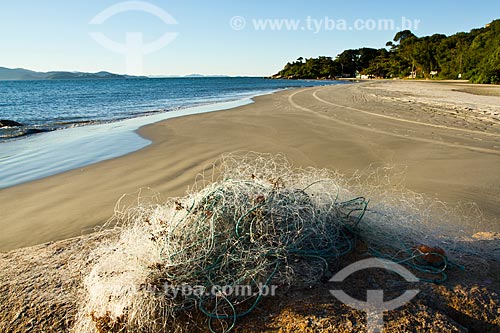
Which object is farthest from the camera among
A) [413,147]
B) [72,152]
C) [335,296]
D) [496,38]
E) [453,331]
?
[496,38]

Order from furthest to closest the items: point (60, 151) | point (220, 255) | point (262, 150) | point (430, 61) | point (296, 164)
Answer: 1. point (430, 61)
2. point (60, 151)
3. point (262, 150)
4. point (296, 164)
5. point (220, 255)

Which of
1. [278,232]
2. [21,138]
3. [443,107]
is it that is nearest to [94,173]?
[278,232]

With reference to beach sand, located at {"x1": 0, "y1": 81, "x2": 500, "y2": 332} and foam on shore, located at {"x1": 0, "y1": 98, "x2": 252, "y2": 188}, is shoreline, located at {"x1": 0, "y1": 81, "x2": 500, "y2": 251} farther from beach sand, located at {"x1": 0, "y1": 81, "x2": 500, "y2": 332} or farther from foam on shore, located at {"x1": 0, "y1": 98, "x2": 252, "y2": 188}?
foam on shore, located at {"x1": 0, "y1": 98, "x2": 252, "y2": 188}

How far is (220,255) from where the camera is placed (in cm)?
259

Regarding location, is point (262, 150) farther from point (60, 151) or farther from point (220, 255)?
point (220, 255)

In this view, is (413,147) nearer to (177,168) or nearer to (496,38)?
(177,168)

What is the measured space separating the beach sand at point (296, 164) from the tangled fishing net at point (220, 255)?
147 mm

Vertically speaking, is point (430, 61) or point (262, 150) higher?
point (430, 61)

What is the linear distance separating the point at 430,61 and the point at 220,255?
7796 cm

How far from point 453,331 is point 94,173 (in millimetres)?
6663

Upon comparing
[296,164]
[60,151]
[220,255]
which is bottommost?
[296,164]

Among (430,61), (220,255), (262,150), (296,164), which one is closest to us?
(220,255)

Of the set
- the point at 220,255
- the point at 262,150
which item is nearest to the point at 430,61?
the point at 262,150

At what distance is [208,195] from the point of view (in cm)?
290
